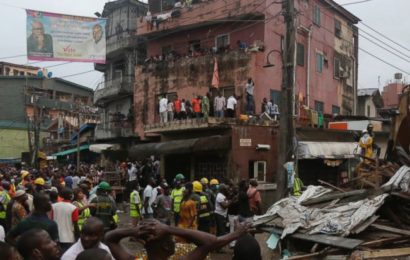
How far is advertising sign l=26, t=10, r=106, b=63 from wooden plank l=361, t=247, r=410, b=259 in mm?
13532

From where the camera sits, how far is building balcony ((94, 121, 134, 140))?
3098cm

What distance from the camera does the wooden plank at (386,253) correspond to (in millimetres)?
6836

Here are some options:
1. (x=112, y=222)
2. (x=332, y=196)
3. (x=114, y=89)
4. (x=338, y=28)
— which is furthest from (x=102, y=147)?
(x=332, y=196)

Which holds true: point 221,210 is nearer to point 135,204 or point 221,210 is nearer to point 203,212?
point 203,212

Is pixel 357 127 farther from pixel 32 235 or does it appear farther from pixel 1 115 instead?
pixel 1 115

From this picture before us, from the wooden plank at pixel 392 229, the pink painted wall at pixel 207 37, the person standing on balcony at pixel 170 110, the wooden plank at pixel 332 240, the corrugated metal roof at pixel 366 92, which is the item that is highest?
the pink painted wall at pixel 207 37

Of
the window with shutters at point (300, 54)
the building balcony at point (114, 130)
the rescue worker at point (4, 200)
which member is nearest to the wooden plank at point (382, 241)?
the rescue worker at point (4, 200)

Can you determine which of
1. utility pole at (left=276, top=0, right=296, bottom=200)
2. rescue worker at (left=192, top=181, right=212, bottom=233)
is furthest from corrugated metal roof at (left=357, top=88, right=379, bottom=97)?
rescue worker at (left=192, top=181, right=212, bottom=233)

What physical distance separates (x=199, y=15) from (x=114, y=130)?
1008 centimetres

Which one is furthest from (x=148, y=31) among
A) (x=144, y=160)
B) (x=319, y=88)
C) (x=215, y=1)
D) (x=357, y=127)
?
(x=357, y=127)

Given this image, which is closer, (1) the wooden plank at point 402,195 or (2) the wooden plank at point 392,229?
(2) the wooden plank at point 392,229

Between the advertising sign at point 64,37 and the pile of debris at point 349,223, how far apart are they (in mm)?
11038

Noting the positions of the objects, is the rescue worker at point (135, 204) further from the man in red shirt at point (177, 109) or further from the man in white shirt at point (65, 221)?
the man in red shirt at point (177, 109)

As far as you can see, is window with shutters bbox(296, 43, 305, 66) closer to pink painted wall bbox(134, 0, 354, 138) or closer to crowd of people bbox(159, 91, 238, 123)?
pink painted wall bbox(134, 0, 354, 138)
